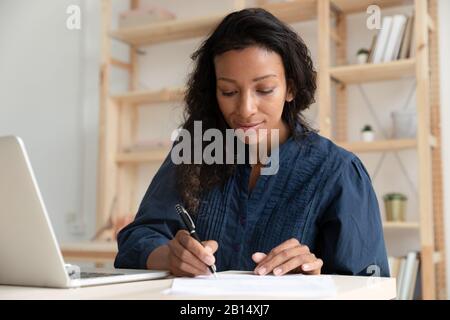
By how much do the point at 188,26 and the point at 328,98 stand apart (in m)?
0.85

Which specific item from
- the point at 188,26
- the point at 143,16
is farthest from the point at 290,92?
the point at 143,16

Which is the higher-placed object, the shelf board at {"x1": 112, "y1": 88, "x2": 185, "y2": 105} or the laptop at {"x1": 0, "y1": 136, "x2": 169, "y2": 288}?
the shelf board at {"x1": 112, "y1": 88, "x2": 185, "y2": 105}

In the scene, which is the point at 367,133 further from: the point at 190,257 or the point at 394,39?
the point at 190,257

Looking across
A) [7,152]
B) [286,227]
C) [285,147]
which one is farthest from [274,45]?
[7,152]

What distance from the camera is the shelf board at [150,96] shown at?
2938mm

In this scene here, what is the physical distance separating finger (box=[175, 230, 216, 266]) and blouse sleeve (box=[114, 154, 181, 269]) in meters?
0.20

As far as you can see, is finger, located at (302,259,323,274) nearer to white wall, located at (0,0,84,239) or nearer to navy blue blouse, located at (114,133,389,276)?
navy blue blouse, located at (114,133,389,276)

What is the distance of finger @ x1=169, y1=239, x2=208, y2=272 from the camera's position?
92cm

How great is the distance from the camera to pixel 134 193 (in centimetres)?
324

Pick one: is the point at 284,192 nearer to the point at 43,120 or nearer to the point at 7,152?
the point at 7,152

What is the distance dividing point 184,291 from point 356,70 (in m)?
1.98

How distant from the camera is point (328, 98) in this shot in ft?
8.38

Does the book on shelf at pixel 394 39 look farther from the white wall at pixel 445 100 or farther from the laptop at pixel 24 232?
the laptop at pixel 24 232

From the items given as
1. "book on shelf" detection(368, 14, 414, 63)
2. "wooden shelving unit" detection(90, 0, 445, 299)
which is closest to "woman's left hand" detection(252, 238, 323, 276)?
"wooden shelving unit" detection(90, 0, 445, 299)
